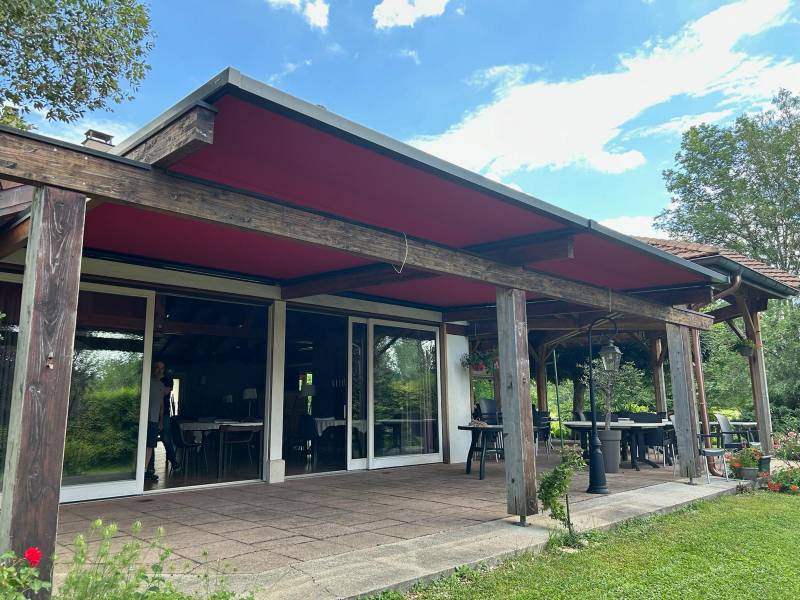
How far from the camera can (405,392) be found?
27.5 ft

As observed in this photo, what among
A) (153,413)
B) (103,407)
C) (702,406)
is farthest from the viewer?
(702,406)

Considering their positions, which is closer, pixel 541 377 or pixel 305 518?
pixel 305 518

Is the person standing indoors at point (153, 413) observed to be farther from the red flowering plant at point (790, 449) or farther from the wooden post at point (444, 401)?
the red flowering plant at point (790, 449)

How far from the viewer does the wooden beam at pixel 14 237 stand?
356cm

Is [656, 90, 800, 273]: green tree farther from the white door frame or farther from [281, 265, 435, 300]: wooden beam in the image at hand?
[281, 265, 435, 300]: wooden beam

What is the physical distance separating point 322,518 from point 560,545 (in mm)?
1844

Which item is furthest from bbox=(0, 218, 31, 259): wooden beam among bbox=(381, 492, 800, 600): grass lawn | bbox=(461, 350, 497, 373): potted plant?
bbox=(461, 350, 497, 373): potted plant

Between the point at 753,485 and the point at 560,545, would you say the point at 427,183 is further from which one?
the point at 753,485

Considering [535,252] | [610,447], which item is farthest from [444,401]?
[535,252]

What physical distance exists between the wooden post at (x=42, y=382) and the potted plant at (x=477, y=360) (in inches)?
286

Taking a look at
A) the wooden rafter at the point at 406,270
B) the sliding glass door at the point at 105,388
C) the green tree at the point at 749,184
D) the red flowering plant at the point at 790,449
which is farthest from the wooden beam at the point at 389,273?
the green tree at the point at 749,184

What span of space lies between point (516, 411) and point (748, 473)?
4375mm

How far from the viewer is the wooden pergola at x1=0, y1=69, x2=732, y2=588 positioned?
7.47 feet

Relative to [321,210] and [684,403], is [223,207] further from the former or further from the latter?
[684,403]
